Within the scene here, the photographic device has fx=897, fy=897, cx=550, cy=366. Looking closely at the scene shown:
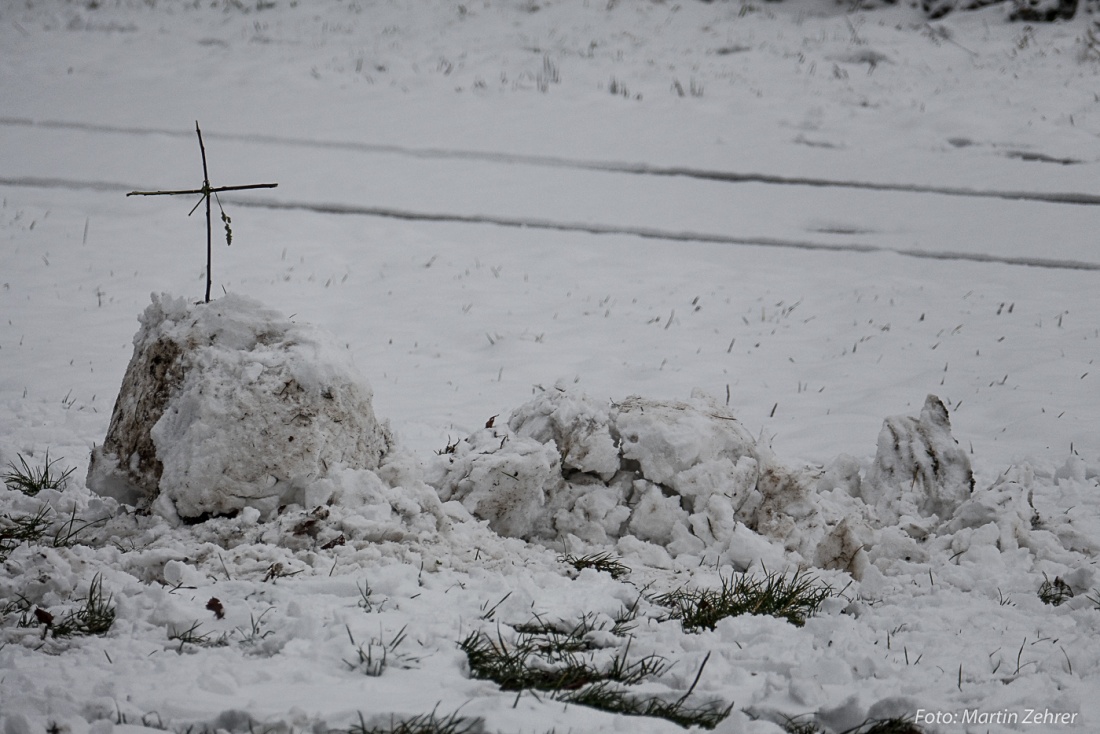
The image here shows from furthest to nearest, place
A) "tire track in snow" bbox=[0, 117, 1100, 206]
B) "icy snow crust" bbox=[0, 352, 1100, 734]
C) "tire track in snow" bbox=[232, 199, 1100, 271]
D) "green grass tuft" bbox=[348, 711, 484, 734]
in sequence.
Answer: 1. "tire track in snow" bbox=[0, 117, 1100, 206]
2. "tire track in snow" bbox=[232, 199, 1100, 271]
3. "icy snow crust" bbox=[0, 352, 1100, 734]
4. "green grass tuft" bbox=[348, 711, 484, 734]

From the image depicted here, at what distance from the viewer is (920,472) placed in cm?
439

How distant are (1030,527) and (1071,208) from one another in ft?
24.5

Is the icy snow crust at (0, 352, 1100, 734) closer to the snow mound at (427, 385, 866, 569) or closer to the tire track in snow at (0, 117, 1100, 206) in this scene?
the snow mound at (427, 385, 866, 569)

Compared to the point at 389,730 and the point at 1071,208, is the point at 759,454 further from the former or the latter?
the point at 1071,208

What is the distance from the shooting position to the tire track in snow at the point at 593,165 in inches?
413

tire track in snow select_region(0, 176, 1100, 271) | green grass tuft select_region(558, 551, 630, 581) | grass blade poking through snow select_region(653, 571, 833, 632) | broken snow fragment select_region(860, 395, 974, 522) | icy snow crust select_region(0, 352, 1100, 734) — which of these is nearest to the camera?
icy snow crust select_region(0, 352, 1100, 734)

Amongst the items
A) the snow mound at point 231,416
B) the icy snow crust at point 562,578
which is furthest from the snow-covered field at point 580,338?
the snow mound at point 231,416

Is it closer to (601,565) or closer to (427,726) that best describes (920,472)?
(601,565)

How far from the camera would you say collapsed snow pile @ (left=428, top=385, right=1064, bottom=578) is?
379 centimetres

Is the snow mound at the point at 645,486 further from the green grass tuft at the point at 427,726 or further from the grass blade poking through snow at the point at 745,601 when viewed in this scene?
the green grass tuft at the point at 427,726

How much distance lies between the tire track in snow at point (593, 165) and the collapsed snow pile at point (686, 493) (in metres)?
7.18

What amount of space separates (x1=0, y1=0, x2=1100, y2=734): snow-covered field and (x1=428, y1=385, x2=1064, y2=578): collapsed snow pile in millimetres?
20

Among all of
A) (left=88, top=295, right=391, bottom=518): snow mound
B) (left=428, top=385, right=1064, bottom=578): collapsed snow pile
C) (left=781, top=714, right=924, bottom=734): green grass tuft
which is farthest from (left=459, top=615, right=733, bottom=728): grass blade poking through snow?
(left=88, top=295, right=391, bottom=518): snow mound

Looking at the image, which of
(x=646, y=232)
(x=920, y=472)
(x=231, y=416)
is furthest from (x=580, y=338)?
(x=231, y=416)
